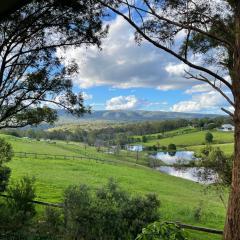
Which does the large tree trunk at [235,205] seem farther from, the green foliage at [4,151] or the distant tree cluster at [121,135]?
the distant tree cluster at [121,135]

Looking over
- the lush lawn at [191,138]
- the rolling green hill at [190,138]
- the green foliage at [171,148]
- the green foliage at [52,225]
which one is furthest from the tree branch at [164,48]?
Answer: the green foliage at [171,148]

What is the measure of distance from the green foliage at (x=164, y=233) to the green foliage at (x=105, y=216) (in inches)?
257

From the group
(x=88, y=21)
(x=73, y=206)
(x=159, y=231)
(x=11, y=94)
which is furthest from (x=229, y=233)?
(x=11, y=94)

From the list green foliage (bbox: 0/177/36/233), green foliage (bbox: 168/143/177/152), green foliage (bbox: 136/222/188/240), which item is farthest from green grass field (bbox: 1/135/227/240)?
green foliage (bbox: 168/143/177/152)

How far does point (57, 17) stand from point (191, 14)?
3.70 metres

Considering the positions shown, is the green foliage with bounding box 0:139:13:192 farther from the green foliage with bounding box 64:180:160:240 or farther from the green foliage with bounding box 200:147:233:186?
the green foliage with bounding box 200:147:233:186

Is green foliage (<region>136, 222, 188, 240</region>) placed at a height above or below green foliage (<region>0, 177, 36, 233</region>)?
above

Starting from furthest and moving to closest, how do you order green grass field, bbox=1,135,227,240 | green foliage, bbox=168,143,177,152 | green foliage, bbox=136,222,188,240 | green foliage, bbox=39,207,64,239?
green foliage, bbox=168,143,177,152, green grass field, bbox=1,135,227,240, green foliage, bbox=39,207,64,239, green foliage, bbox=136,222,188,240

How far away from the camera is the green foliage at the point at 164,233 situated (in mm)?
3131

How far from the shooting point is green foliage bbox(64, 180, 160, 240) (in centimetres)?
969

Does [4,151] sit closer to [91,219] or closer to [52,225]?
[52,225]

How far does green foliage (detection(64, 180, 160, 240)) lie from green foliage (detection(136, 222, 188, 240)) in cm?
653

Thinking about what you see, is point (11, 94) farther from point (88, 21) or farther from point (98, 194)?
point (98, 194)

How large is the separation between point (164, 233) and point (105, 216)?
6.83 m
